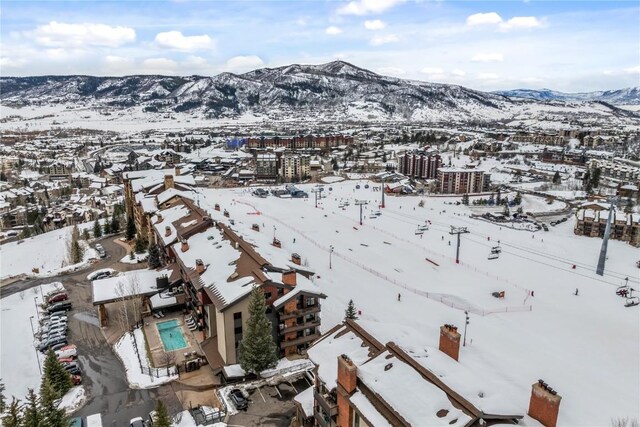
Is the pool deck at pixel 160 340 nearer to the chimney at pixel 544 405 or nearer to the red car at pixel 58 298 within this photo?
the red car at pixel 58 298

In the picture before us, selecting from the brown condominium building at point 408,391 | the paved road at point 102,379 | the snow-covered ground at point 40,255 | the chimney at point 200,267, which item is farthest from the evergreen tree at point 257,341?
the snow-covered ground at point 40,255

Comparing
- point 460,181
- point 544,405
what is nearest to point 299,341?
point 544,405

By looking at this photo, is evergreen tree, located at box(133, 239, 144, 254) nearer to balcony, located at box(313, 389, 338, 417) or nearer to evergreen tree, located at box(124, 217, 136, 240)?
evergreen tree, located at box(124, 217, 136, 240)

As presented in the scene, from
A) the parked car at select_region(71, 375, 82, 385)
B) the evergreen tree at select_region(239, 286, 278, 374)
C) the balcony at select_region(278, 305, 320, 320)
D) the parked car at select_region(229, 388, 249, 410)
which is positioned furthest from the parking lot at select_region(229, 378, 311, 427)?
the parked car at select_region(71, 375, 82, 385)

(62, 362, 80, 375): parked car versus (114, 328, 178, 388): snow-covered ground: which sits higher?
(62, 362, 80, 375): parked car

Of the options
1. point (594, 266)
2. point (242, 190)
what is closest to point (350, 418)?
point (594, 266)
